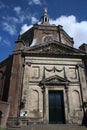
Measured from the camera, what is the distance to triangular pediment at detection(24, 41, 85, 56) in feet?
63.8

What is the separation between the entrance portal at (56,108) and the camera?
53.7ft

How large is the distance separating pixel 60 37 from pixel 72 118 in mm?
15456

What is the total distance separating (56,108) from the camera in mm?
16891

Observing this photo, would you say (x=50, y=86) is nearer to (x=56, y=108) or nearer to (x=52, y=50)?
(x=56, y=108)

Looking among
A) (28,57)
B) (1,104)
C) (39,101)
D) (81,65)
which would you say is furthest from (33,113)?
(81,65)

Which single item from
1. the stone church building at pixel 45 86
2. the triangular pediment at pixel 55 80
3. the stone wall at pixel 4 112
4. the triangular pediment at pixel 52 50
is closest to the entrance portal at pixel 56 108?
the stone church building at pixel 45 86

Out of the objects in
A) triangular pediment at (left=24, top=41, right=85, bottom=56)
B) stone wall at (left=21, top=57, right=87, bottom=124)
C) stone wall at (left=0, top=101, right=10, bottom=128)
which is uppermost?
triangular pediment at (left=24, top=41, right=85, bottom=56)

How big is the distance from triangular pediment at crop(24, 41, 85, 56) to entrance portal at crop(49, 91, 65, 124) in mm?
5173

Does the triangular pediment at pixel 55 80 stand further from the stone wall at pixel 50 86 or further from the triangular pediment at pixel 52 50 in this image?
the triangular pediment at pixel 52 50

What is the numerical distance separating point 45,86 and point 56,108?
278cm

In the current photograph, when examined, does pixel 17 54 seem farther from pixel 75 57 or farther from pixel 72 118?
pixel 72 118

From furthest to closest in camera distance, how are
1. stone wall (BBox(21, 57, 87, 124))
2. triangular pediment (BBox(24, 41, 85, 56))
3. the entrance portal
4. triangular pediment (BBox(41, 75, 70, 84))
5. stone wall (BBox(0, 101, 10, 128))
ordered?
1. triangular pediment (BBox(24, 41, 85, 56))
2. triangular pediment (BBox(41, 75, 70, 84))
3. the entrance portal
4. stone wall (BBox(21, 57, 87, 124))
5. stone wall (BBox(0, 101, 10, 128))

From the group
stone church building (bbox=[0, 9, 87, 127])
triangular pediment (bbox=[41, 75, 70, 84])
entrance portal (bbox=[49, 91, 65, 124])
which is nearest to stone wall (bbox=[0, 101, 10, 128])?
stone church building (bbox=[0, 9, 87, 127])

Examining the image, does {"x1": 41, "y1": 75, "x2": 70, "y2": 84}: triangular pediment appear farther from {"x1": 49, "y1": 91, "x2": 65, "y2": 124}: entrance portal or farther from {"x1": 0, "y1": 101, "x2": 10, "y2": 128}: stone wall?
{"x1": 0, "y1": 101, "x2": 10, "y2": 128}: stone wall
